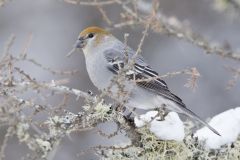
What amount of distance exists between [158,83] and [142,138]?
4.68 feet

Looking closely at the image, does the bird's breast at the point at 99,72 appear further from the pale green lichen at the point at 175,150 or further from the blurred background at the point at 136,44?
the blurred background at the point at 136,44

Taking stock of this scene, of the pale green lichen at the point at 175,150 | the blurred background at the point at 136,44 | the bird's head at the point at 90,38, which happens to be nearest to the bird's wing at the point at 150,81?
the bird's head at the point at 90,38

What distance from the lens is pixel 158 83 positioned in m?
5.78

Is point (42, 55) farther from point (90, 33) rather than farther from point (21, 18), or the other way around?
point (90, 33)

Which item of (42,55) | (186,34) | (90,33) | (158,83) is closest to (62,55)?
(42,55)

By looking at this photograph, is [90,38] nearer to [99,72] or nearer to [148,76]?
[99,72]

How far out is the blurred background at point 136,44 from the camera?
1048 centimetres

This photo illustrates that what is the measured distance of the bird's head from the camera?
6.48m

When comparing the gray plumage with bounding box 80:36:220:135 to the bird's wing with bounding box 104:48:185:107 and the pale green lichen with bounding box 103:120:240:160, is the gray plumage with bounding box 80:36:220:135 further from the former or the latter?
the pale green lichen with bounding box 103:120:240:160

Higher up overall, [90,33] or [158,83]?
[90,33]

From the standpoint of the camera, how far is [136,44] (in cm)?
1076

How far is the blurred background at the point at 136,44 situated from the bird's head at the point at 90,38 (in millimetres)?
3584

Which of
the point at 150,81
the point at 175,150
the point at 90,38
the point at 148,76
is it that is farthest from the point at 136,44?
the point at 175,150

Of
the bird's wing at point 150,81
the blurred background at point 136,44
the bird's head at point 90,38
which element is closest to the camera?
the bird's wing at point 150,81
